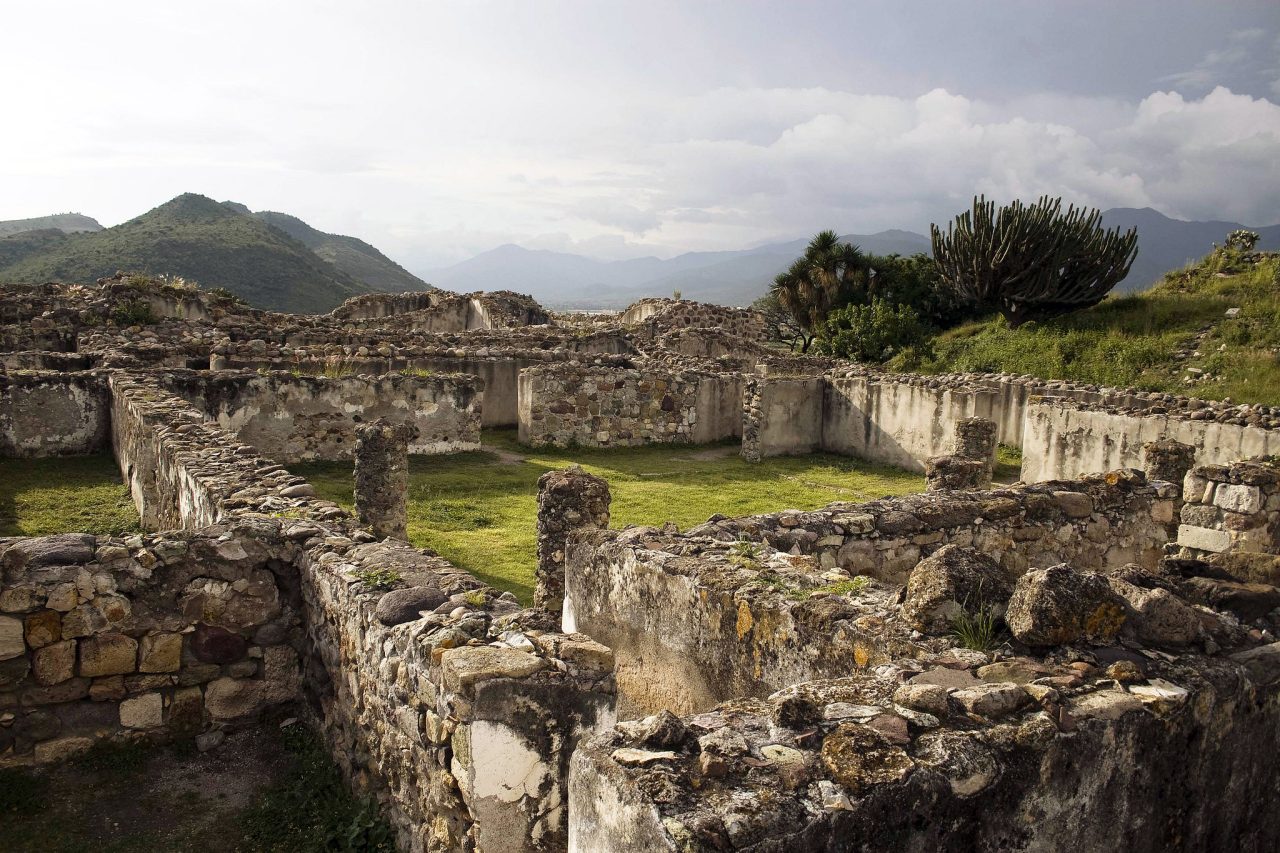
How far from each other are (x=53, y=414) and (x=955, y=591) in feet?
45.3

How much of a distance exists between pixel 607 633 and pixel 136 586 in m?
2.72

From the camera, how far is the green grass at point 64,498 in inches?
375

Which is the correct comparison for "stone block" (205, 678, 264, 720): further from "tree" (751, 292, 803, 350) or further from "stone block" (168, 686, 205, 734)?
"tree" (751, 292, 803, 350)

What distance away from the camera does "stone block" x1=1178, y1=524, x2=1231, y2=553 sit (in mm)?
8086

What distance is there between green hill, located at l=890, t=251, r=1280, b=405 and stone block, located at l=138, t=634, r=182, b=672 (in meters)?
19.7

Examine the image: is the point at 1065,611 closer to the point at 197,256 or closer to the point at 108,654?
the point at 108,654

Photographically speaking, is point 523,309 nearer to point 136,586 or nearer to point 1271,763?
point 136,586

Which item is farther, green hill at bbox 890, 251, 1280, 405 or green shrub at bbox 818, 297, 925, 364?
green shrub at bbox 818, 297, 925, 364

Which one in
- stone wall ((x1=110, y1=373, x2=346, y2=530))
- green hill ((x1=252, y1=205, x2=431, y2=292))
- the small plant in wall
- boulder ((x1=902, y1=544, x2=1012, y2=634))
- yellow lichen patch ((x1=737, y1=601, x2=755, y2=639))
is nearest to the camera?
boulder ((x1=902, y1=544, x2=1012, y2=634))

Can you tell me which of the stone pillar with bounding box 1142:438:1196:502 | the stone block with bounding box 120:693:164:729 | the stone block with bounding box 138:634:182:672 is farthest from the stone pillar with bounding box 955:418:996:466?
the stone block with bounding box 120:693:164:729

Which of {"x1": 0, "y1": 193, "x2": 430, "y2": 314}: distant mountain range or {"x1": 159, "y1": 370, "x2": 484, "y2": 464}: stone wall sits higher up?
{"x1": 0, "y1": 193, "x2": 430, "y2": 314}: distant mountain range

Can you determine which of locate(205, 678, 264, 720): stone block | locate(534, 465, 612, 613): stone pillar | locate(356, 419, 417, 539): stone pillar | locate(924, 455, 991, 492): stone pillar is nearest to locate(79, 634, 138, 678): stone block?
locate(205, 678, 264, 720): stone block

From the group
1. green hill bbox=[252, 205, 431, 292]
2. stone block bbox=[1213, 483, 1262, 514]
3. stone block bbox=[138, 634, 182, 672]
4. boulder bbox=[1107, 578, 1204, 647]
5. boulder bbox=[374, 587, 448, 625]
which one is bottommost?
stone block bbox=[138, 634, 182, 672]

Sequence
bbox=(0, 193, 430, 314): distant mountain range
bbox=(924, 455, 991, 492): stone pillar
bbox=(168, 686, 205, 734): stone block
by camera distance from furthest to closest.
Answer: bbox=(0, 193, 430, 314): distant mountain range
bbox=(924, 455, 991, 492): stone pillar
bbox=(168, 686, 205, 734): stone block
